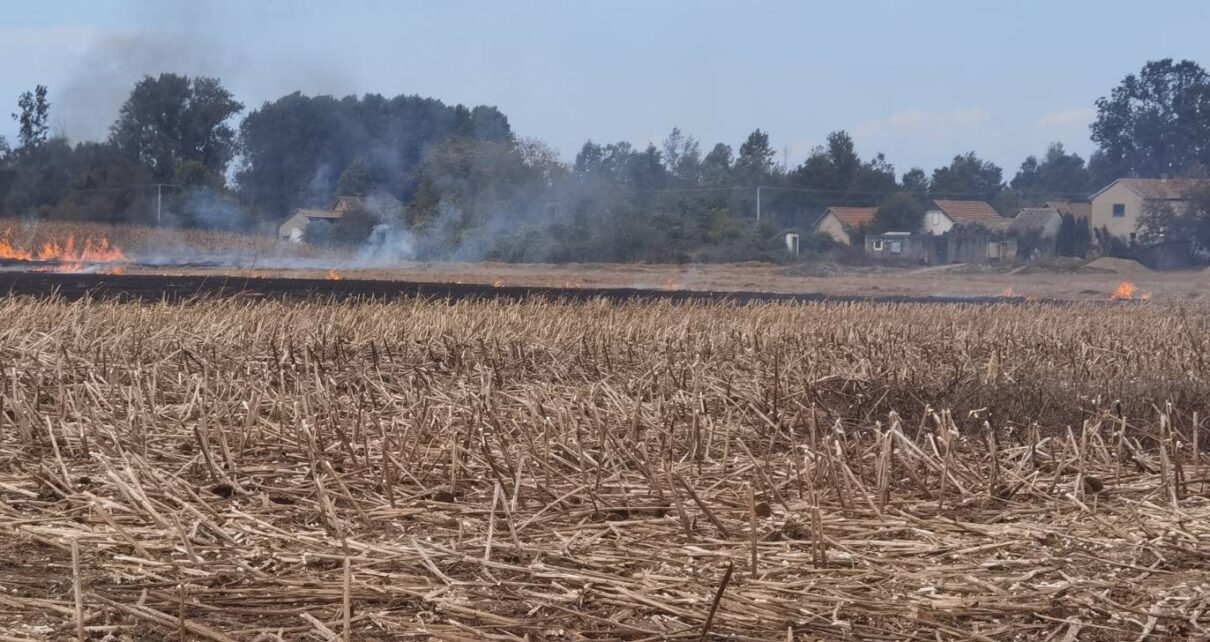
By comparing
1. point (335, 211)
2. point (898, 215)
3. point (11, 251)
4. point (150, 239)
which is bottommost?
point (11, 251)

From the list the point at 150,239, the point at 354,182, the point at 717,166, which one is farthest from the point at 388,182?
the point at 717,166

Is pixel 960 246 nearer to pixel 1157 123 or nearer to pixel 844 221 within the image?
pixel 844 221

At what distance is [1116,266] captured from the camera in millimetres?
51844

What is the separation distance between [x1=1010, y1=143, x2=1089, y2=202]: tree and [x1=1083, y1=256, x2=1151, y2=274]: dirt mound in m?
33.5

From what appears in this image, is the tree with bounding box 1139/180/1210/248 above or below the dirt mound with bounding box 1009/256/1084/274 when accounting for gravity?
above

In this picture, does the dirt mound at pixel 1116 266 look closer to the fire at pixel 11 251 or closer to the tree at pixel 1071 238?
the tree at pixel 1071 238

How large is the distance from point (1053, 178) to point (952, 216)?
93.6 feet

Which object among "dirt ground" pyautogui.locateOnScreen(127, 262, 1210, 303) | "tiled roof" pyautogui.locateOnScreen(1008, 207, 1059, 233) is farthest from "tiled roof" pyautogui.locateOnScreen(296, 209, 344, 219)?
"tiled roof" pyautogui.locateOnScreen(1008, 207, 1059, 233)

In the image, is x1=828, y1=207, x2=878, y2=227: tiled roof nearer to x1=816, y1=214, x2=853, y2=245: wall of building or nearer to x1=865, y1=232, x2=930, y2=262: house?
x1=816, y1=214, x2=853, y2=245: wall of building

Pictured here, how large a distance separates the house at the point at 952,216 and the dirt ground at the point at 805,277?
21.9 metres

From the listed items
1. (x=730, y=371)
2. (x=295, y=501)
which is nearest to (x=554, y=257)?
(x=730, y=371)

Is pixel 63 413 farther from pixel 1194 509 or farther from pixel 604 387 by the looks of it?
pixel 1194 509

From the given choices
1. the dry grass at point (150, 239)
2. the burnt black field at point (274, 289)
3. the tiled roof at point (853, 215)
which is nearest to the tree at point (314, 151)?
the dry grass at point (150, 239)

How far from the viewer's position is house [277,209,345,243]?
52.5 m
